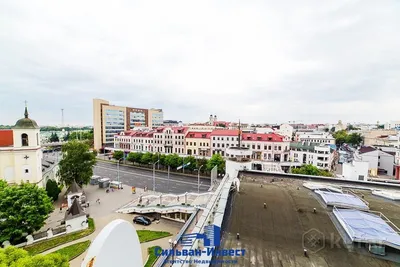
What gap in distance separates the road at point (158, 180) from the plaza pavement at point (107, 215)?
3868 millimetres

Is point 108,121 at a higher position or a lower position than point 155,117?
lower

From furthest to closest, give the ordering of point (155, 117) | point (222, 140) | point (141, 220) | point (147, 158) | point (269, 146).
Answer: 1. point (155, 117)
2. point (222, 140)
3. point (269, 146)
4. point (147, 158)
5. point (141, 220)

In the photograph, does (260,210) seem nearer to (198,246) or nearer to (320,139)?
(198,246)

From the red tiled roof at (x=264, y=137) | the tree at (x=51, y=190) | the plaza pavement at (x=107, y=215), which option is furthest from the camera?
the red tiled roof at (x=264, y=137)

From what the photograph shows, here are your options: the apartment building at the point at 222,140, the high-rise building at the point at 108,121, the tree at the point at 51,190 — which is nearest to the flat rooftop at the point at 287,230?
the tree at the point at 51,190

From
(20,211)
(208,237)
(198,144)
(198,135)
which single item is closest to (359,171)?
(208,237)

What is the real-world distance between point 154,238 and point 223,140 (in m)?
32.7

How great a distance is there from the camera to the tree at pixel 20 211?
622 inches

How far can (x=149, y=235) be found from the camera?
19.6 meters

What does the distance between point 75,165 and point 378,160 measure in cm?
6152

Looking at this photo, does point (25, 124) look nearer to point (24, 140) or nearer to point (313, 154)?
point (24, 140)

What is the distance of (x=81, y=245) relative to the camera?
701 inches

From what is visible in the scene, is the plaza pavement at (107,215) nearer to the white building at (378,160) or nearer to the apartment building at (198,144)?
the apartment building at (198,144)

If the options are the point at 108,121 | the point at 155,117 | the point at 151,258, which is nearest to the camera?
the point at 151,258
